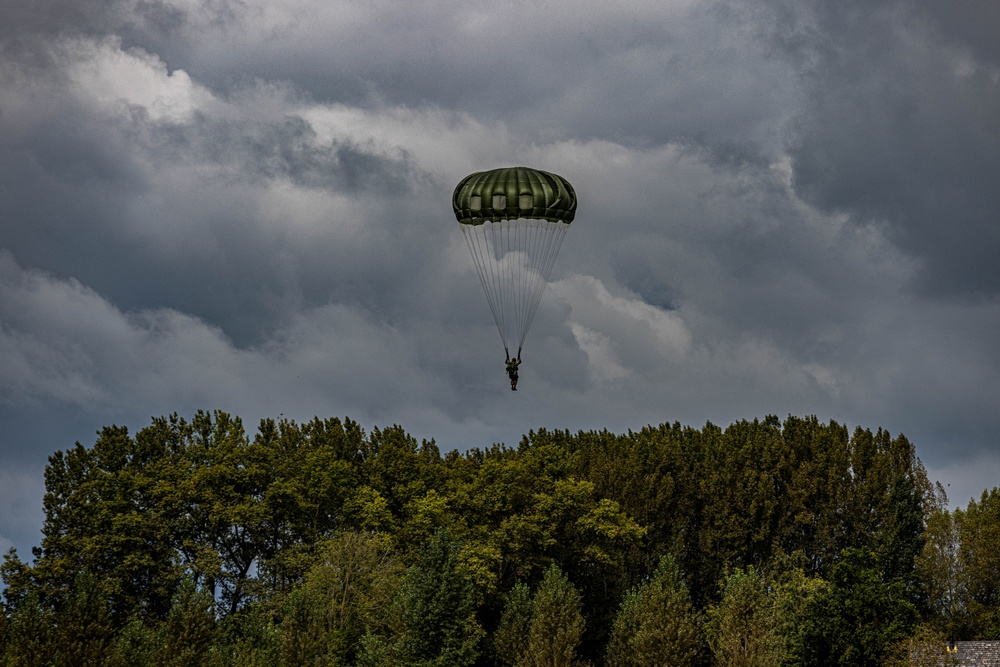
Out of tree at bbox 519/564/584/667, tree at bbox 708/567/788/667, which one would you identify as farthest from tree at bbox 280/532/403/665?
tree at bbox 708/567/788/667

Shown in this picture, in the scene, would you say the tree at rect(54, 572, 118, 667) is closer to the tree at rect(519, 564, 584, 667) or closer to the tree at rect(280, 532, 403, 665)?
the tree at rect(280, 532, 403, 665)

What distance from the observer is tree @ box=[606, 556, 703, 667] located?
72.8 m

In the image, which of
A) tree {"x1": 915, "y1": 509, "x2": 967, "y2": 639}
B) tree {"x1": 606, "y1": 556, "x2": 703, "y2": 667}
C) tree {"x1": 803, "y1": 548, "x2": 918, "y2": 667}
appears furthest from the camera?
tree {"x1": 915, "y1": 509, "x2": 967, "y2": 639}

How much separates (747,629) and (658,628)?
4946 mm

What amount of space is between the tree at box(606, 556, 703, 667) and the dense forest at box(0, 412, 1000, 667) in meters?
0.13

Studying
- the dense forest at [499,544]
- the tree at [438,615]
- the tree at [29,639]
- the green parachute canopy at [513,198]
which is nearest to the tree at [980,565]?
the dense forest at [499,544]

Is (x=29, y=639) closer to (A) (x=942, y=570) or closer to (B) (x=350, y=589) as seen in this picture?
(B) (x=350, y=589)

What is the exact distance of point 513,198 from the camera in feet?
212

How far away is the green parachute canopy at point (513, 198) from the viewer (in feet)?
213

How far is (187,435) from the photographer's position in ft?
294

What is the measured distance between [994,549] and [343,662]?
148 ft

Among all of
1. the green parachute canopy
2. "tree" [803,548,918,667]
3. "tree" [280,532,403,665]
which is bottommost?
"tree" [803,548,918,667]

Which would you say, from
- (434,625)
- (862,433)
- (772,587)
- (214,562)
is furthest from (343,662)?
(862,433)

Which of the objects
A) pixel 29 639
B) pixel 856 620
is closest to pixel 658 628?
pixel 856 620
